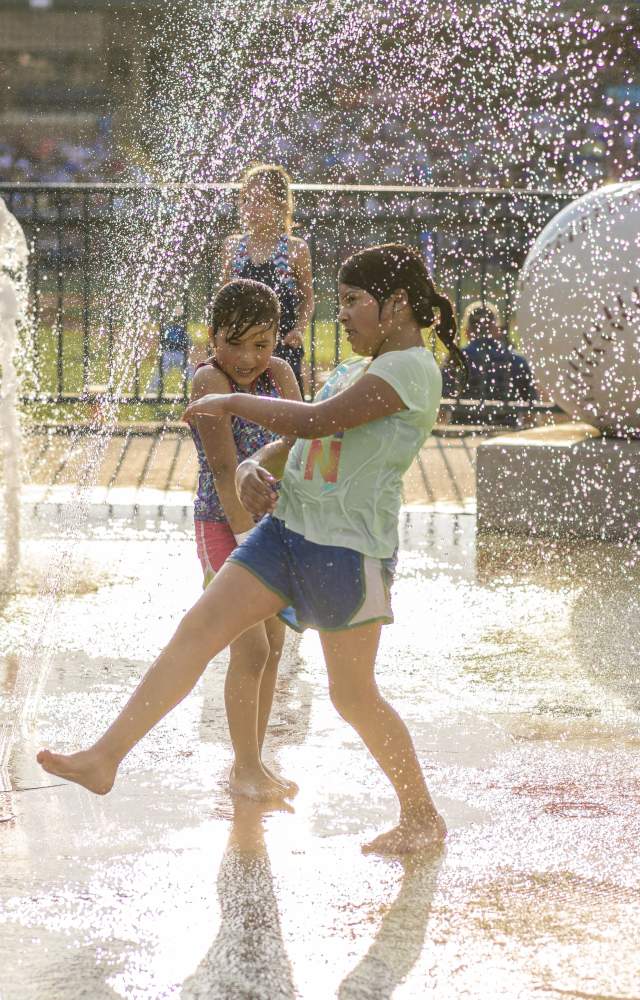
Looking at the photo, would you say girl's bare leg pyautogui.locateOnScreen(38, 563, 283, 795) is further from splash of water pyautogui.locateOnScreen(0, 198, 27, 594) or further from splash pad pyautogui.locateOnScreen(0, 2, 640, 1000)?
splash of water pyautogui.locateOnScreen(0, 198, 27, 594)

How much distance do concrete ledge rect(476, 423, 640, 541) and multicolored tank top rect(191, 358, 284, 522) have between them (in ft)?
12.5

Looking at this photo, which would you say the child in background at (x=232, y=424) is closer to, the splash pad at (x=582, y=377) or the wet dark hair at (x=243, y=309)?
the wet dark hair at (x=243, y=309)

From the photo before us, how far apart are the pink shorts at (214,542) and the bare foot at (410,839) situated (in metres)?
0.94

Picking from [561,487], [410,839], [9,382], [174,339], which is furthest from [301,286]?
[174,339]

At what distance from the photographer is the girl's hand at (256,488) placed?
3.39 meters

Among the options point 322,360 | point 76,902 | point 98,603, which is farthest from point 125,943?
point 322,360

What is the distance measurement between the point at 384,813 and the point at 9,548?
366cm

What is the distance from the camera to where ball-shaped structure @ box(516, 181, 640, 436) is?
293 inches

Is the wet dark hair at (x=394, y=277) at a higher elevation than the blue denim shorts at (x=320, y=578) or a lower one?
higher

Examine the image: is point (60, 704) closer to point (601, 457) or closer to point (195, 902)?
point (195, 902)

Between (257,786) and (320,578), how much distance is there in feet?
2.22

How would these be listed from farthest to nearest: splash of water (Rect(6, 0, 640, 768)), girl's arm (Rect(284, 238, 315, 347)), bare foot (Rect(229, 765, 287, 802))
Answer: splash of water (Rect(6, 0, 640, 768)) → girl's arm (Rect(284, 238, 315, 347)) → bare foot (Rect(229, 765, 287, 802))

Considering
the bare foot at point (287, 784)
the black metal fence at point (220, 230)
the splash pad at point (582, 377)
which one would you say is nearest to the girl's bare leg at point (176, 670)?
the bare foot at point (287, 784)

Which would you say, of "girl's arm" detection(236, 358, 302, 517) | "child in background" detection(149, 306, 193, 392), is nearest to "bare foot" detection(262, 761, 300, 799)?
"girl's arm" detection(236, 358, 302, 517)
